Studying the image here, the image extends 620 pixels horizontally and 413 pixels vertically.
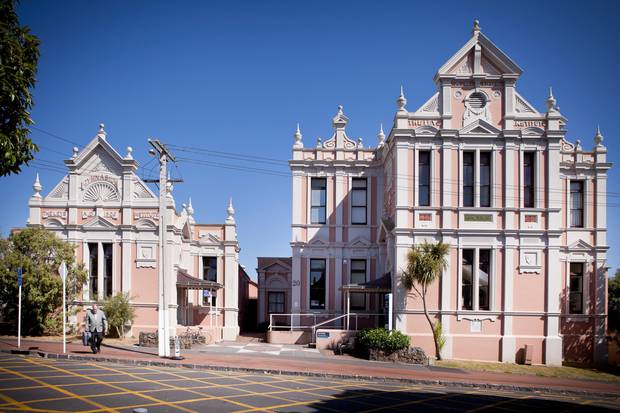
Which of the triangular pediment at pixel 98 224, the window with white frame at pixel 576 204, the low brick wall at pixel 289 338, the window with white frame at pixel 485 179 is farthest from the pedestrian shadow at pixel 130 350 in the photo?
the window with white frame at pixel 576 204

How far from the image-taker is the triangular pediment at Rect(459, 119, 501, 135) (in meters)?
25.1

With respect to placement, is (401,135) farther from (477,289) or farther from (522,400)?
(522,400)

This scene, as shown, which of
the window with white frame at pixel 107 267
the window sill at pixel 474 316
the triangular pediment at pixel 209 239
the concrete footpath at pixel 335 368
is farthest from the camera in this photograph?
the triangular pediment at pixel 209 239

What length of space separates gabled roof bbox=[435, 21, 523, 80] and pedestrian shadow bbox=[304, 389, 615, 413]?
14740 mm

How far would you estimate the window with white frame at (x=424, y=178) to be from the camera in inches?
990

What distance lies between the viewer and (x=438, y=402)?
565 inches

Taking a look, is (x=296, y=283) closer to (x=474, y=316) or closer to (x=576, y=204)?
(x=474, y=316)

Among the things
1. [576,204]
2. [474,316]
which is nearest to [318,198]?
[474,316]

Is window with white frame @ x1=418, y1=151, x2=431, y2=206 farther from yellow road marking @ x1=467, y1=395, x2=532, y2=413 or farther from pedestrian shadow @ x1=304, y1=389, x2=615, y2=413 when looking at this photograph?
yellow road marking @ x1=467, y1=395, x2=532, y2=413

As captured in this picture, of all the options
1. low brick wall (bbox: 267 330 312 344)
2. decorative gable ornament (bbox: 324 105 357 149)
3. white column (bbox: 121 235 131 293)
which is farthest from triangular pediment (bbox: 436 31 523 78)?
white column (bbox: 121 235 131 293)

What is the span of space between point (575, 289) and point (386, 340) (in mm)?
11690

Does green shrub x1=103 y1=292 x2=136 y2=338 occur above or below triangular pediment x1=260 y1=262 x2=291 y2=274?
below

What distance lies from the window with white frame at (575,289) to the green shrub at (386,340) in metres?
10.2

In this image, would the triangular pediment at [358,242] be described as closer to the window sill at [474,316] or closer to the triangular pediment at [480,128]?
the window sill at [474,316]
